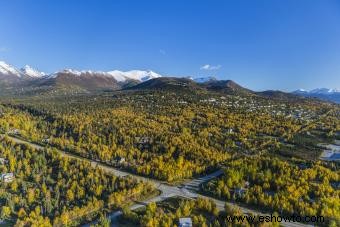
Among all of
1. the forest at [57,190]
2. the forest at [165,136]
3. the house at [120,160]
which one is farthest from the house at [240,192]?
the house at [120,160]

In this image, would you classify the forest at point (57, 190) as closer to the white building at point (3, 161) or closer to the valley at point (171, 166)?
the valley at point (171, 166)

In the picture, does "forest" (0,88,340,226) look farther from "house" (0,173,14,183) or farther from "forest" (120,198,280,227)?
"house" (0,173,14,183)

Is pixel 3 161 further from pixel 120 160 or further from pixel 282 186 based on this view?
pixel 282 186

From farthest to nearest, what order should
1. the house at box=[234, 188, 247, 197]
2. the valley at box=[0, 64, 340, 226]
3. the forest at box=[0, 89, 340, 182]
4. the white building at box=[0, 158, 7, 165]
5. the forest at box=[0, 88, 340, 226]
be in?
the forest at box=[0, 89, 340, 182]
the white building at box=[0, 158, 7, 165]
the house at box=[234, 188, 247, 197]
the forest at box=[0, 88, 340, 226]
the valley at box=[0, 64, 340, 226]

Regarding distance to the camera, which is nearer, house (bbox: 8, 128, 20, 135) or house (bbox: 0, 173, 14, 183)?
house (bbox: 0, 173, 14, 183)

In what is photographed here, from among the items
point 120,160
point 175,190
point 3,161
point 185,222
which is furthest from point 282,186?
point 3,161

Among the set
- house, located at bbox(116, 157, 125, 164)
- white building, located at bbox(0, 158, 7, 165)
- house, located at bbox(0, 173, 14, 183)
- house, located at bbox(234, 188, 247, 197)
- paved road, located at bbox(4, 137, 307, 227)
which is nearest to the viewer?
paved road, located at bbox(4, 137, 307, 227)

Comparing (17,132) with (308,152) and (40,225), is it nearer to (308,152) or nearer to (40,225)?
(40,225)

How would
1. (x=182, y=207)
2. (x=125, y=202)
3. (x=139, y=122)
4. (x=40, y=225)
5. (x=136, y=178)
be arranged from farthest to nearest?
(x=139, y=122)
(x=136, y=178)
(x=125, y=202)
(x=182, y=207)
(x=40, y=225)

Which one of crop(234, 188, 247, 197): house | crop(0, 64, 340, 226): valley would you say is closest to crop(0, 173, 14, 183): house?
crop(0, 64, 340, 226): valley

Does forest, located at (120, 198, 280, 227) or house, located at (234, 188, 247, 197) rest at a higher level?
house, located at (234, 188, 247, 197)

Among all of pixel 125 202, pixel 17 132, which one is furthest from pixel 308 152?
pixel 17 132
